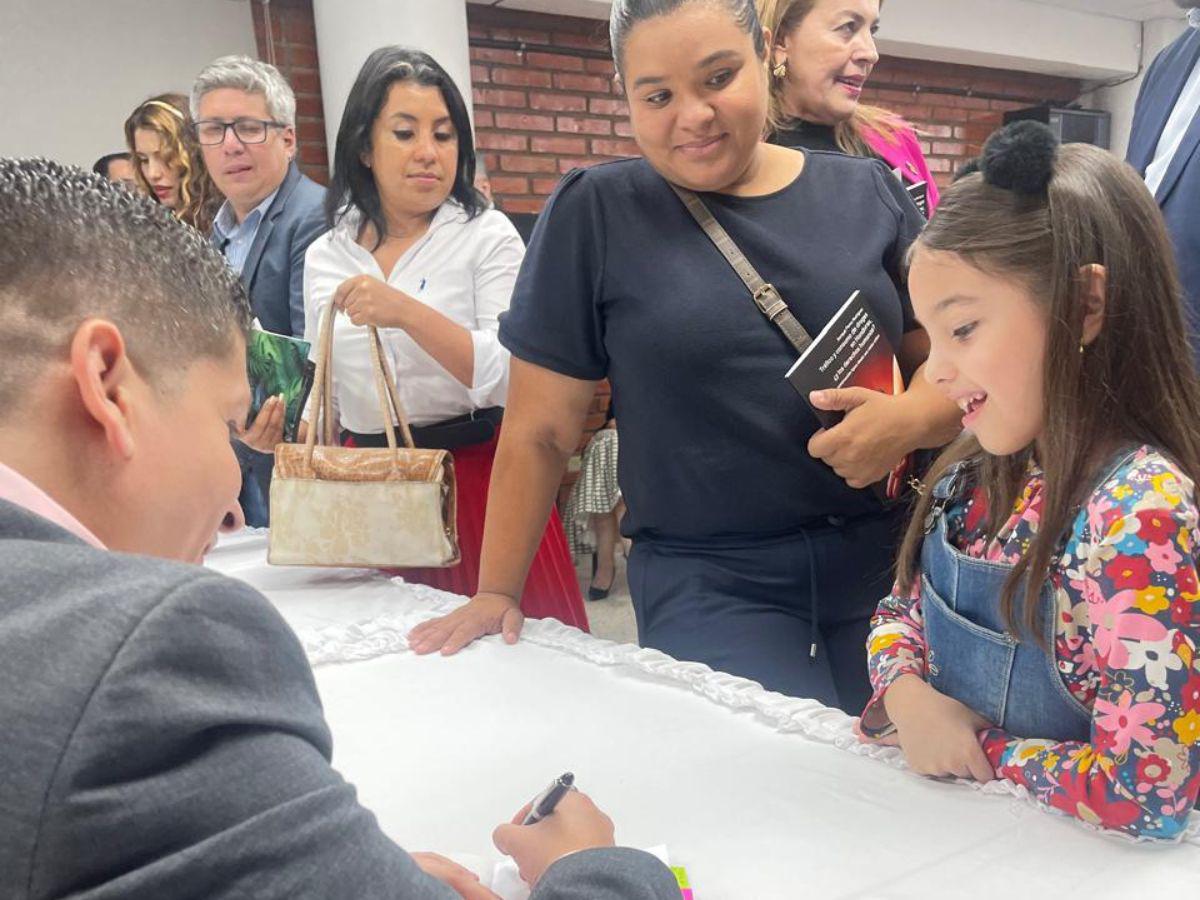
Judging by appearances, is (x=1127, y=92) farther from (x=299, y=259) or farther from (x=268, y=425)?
(x=268, y=425)

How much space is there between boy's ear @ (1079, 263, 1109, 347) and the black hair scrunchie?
0.29ft

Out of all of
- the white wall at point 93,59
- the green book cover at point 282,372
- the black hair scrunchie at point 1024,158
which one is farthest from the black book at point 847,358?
the white wall at point 93,59

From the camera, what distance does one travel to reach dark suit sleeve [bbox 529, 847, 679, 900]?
642mm

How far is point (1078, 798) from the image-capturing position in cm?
82

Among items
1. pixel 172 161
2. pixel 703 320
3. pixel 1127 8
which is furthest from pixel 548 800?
pixel 1127 8

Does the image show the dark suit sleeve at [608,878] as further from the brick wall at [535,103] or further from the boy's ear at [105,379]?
the brick wall at [535,103]

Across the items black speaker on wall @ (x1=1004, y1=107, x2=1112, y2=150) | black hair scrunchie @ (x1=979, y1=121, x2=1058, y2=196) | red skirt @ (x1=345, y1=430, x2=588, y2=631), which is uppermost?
black speaker on wall @ (x1=1004, y1=107, x2=1112, y2=150)

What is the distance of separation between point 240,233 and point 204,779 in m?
2.12

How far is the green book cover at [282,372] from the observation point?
1724mm

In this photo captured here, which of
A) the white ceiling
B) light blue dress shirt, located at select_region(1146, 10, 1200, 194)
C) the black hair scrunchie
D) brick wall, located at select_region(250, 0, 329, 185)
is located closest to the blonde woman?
light blue dress shirt, located at select_region(1146, 10, 1200, 194)

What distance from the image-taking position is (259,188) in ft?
7.64

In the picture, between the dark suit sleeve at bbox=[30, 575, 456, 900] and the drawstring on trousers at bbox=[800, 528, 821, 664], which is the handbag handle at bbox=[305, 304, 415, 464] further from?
the dark suit sleeve at bbox=[30, 575, 456, 900]

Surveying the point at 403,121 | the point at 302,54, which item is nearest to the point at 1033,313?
the point at 403,121

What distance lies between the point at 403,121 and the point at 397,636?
1044 millimetres
